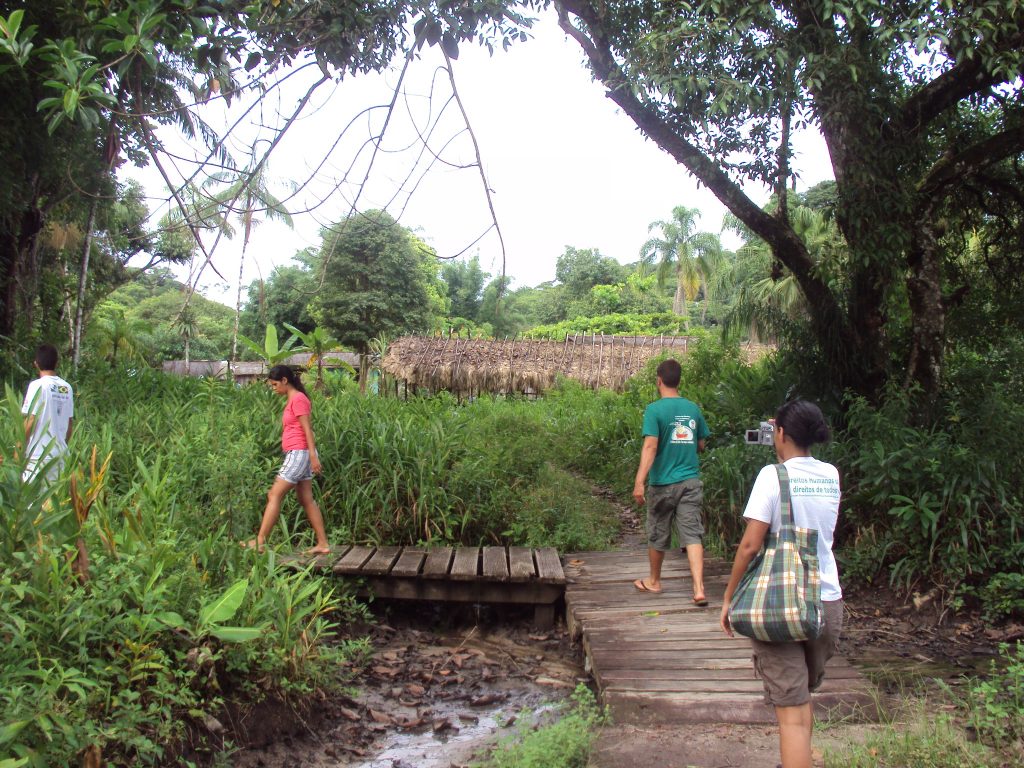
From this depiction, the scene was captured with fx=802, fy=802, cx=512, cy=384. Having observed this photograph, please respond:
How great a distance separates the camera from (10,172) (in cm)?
847

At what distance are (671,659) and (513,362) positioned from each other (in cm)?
1411

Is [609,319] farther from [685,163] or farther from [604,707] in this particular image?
[604,707]

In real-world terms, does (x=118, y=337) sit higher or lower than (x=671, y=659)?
higher

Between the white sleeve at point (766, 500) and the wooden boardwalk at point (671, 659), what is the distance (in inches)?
59.6

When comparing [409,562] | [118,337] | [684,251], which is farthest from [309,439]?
[684,251]

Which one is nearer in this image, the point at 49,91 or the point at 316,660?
the point at 316,660

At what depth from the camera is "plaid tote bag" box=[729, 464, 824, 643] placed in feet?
9.39

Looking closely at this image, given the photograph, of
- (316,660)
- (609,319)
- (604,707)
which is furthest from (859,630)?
(609,319)

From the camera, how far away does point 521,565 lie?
620 cm

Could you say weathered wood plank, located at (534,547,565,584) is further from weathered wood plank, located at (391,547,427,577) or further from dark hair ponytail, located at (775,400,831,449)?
dark hair ponytail, located at (775,400,831,449)

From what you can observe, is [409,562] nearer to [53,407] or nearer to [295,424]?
[295,424]

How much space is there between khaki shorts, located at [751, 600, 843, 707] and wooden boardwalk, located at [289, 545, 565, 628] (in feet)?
10.0

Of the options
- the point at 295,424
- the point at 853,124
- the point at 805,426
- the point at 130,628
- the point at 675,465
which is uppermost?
the point at 853,124

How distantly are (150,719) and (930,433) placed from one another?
6.44 metres
